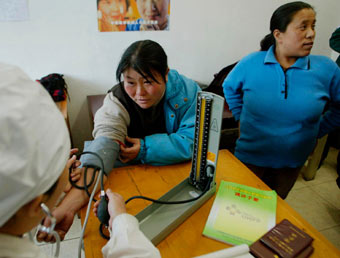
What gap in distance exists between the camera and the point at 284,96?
1228 millimetres

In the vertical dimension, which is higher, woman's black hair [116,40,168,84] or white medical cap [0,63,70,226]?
woman's black hair [116,40,168,84]

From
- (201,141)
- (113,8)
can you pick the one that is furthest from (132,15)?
(201,141)

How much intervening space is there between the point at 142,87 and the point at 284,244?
28.9 inches

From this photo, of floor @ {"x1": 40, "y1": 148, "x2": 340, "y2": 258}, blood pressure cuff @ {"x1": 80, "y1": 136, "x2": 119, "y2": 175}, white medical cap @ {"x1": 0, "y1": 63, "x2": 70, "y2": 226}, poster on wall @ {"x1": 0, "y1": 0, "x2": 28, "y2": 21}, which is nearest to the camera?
white medical cap @ {"x1": 0, "y1": 63, "x2": 70, "y2": 226}

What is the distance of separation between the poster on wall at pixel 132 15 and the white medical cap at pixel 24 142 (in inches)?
79.4

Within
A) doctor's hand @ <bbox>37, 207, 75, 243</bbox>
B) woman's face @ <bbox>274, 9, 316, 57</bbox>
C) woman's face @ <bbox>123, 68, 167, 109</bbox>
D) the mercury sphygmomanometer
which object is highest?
woman's face @ <bbox>274, 9, 316, 57</bbox>

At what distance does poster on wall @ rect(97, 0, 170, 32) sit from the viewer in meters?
2.18

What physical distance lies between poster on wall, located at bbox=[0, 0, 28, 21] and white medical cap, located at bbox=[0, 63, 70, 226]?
2.02m

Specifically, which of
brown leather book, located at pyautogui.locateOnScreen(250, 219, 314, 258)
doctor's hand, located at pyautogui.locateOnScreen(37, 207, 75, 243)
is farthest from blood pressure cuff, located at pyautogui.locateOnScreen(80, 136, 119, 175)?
brown leather book, located at pyautogui.locateOnScreen(250, 219, 314, 258)

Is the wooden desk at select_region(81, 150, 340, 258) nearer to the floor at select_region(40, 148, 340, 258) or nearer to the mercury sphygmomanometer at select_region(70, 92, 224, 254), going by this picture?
the mercury sphygmomanometer at select_region(70, 92, 224, 254)

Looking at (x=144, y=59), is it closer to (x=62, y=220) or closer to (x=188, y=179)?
(x=188, y=179)

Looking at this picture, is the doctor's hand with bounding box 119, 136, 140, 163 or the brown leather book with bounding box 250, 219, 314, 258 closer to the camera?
the brown leather book with bounding box 250, 219, 314, 258

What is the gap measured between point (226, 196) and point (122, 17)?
77.2 inches

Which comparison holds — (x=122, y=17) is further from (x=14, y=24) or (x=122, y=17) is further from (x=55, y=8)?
(x=14, y=24)
